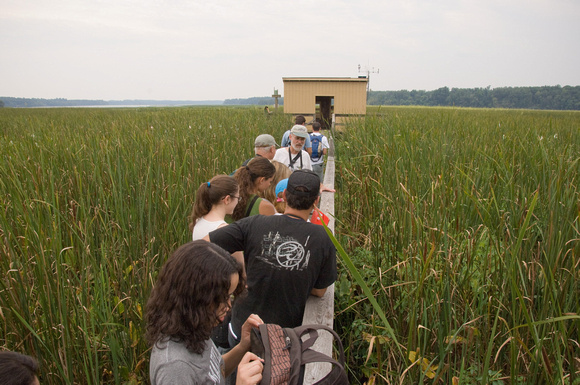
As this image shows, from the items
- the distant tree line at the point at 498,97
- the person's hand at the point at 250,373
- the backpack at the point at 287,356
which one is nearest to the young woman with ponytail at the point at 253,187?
the backpack at the point at 287,356

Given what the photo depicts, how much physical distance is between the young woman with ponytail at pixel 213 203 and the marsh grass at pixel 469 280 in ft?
2.94

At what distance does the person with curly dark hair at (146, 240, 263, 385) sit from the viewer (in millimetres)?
1201

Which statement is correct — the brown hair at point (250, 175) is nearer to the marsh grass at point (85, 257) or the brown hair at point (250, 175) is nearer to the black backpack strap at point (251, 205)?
the black backpack strap at point (251, 205)

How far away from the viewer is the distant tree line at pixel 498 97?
250 ft

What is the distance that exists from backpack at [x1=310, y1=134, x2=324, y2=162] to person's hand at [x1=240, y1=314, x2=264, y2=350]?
506 cm

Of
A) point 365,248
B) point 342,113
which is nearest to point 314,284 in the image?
point 365,248

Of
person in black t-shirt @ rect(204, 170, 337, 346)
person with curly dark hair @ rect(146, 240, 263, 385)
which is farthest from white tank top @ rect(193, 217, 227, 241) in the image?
person with curly dark hair @ rect(146, 240, 263, 385)

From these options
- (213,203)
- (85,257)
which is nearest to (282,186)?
(213,203)

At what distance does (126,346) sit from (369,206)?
2616mm

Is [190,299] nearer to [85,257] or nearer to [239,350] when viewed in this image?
[239,350]

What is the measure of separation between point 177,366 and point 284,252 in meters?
0.82

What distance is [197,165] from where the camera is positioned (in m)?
4.67

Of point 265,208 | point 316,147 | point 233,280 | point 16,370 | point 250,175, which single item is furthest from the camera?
point 316,147

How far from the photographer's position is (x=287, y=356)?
128 cm
